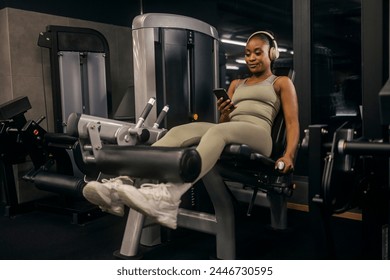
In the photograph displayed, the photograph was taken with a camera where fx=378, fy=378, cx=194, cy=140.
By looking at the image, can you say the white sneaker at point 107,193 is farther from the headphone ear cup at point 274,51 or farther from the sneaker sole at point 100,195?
the headphone ear cup at point 274,51

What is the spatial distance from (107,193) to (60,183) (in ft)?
3.65

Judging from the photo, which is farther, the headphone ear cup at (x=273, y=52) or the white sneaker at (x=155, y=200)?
the headphone ear cup at (x=273, y=52)

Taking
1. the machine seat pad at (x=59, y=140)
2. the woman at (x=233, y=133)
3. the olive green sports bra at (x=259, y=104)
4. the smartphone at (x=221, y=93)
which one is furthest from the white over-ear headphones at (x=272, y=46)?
the machine seat pad at (x=59, y=140)

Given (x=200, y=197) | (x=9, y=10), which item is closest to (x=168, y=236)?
(x=200, y=197)

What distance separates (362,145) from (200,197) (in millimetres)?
1405

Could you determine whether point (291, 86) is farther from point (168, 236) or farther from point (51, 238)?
point (51, 238)

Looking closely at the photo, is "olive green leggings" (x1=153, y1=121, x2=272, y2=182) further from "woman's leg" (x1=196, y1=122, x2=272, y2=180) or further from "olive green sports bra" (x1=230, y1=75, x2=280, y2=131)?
"olive green sports bra" (x1=230, y1=75, x2=280, y2=131)

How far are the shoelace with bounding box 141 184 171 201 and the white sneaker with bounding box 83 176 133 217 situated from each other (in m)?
0.13

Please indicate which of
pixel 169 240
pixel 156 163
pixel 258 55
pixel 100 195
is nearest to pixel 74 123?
pixel 100 195

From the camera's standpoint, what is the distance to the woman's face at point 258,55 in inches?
83.3

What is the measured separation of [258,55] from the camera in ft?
7.03

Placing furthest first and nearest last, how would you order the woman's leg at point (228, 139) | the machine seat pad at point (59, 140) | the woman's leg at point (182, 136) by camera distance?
the machine seat pad at point (59, 140) < the woman's leg at point (182, 136) < the woman's leg at point (228, 139)
